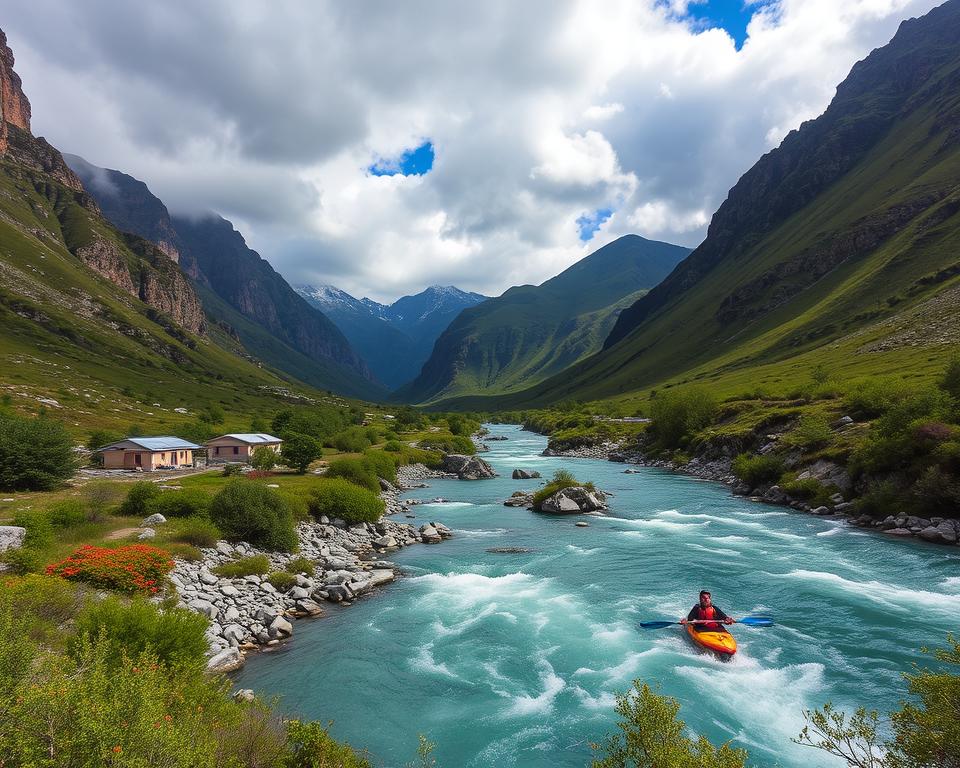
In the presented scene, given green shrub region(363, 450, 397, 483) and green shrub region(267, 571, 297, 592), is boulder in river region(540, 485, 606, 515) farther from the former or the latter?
green shrub region(267, 571, 297, 592)

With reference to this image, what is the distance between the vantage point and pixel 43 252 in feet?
599

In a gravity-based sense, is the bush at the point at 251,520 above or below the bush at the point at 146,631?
below

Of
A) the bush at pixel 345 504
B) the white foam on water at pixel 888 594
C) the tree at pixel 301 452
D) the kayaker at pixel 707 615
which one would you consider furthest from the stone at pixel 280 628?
the tree at pixel 301 452

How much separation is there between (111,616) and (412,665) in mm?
11289

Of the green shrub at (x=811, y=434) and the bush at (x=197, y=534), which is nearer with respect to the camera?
the bush at (x=197, y=534)

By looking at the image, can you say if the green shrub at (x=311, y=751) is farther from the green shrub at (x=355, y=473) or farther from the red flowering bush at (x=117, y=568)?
the green shrub at (x=355, y=473)

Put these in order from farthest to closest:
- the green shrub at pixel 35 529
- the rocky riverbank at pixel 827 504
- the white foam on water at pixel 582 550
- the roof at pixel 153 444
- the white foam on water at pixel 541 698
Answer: the roof at pixel 153 444, the white foam on water at pixel 582 550, the rocky riverbank at pixel 827 504, the green shrub at pixel 35 529, the white foam on water at pixel 541 698

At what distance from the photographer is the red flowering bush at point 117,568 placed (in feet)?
72.1

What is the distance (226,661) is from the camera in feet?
64.1

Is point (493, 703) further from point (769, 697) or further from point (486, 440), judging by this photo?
point (486, 440)

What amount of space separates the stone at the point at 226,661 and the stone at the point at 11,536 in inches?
463

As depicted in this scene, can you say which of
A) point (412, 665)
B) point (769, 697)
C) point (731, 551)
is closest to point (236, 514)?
point (412, 665)

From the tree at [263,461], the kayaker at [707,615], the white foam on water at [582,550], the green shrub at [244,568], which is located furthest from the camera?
the tree at [263,461]

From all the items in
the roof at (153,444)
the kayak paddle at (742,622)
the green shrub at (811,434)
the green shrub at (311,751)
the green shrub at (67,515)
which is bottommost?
the kayak paddle at (742,622)
